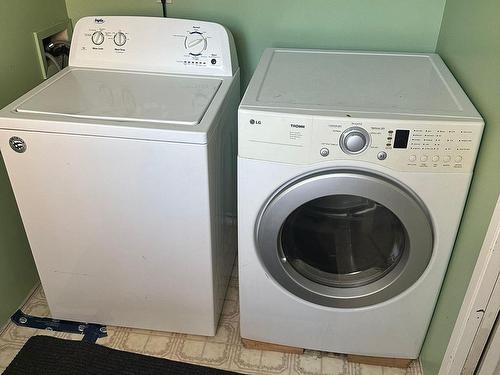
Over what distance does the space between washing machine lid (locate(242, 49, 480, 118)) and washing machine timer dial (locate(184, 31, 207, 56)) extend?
8.2 inches

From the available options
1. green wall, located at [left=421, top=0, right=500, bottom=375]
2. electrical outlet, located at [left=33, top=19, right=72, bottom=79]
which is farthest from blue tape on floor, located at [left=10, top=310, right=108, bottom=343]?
green wall, located at [left=421, top=0, right=500, bottom=375]

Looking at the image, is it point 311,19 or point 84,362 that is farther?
point 311,19

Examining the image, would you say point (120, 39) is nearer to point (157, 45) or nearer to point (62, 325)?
point (157, 45)

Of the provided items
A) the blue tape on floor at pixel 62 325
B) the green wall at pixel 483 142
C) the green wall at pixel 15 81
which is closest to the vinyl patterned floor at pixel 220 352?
the blue tape on floor at pixel 62 325

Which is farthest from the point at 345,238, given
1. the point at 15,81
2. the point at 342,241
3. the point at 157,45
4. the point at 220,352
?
the point at 15,81

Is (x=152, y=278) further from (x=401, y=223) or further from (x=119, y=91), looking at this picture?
(x=401, y=223)

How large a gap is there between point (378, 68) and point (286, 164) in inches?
19.8

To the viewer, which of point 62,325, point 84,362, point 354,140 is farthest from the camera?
point 62,325

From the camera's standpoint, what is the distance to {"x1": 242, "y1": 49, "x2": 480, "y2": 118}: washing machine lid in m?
1.20

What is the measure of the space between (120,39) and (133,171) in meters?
0.55

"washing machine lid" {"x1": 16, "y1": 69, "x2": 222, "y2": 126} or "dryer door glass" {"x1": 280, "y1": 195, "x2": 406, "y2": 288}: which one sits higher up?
"washing machine lid" {"x1": 16, "y1": 69, "x2": 222, "y2": 126}

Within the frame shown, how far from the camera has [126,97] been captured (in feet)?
4.60

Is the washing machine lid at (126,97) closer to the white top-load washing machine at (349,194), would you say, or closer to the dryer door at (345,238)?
the white top-load washing machine at (349,194)

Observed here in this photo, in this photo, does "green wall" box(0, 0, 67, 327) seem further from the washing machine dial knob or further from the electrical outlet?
the washing machine dial knob
